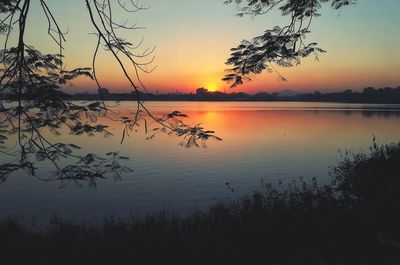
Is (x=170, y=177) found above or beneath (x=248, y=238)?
beneath

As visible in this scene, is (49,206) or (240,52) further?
(49,206)

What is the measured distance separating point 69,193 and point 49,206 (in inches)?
87.4

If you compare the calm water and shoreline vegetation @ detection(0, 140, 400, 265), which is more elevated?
shoreline vegetation @ detection(0, 140, 400, 265)

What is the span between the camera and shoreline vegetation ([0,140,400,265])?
9078 mm

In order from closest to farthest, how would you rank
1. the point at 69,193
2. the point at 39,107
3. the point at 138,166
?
the point at 39,107
the point at 69,193
the point at 138,166

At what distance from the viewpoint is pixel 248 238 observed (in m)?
10.9

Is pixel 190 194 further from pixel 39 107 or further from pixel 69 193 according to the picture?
pixel 39 107

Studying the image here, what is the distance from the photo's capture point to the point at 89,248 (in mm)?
10664

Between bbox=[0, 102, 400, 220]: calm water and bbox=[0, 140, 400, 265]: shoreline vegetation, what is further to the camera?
bbox=[0, 102, 400, 220]: calm water

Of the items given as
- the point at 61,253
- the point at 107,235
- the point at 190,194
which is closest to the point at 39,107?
the point at 61,253

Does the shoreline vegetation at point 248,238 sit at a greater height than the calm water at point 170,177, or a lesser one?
greater

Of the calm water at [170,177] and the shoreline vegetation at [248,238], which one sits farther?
the calm water at [170,177]

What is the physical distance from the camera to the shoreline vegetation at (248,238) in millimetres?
9078

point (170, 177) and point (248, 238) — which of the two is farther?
point (170, 177)
